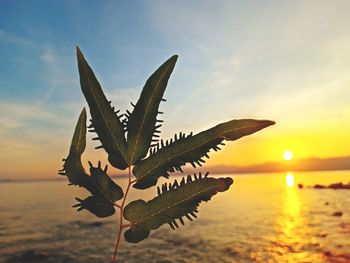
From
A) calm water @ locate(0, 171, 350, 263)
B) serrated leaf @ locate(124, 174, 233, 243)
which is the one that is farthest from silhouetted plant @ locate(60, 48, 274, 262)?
calm water @ locate(0, 171, 350, 263)

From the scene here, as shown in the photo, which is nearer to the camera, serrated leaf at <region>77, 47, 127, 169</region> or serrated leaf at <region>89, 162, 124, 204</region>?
serrated leaf at <region>77, 47, 127, 169</region>

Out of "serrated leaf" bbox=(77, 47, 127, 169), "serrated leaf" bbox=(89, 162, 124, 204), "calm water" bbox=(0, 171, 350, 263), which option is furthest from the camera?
"calm water" bbox=(0, 171, 350, 263)

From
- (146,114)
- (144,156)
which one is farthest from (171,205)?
(146,114)

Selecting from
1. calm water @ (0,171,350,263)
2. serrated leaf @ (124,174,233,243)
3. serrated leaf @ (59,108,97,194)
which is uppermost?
serrated leaf @ (59,108,97,194)

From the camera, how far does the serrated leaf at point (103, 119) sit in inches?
32.2

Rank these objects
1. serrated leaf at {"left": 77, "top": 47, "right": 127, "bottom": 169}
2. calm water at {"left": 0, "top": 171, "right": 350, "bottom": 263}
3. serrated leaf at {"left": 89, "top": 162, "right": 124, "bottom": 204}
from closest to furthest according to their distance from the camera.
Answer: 1. serrated leaf at {"left": 77, "top": 47, "right": 127, "bottom": 169}
2. serrated leaf at {"left": 89, "top": 162, "right": 124, "bottom": 204}
3. calm water at {"left": 0, "top": 171, "right": 350, "bottom": 263}

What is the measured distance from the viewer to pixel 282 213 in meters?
64.2

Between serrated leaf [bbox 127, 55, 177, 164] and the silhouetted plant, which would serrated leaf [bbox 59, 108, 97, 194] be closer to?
the silhouetted plant

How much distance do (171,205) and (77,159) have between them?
28 cm

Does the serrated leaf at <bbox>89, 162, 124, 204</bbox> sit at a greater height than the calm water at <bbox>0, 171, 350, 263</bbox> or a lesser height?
greater

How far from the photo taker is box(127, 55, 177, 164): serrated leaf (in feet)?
2.80

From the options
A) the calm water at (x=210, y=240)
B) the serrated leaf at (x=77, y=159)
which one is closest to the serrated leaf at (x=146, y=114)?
the serrated leaf at (x=77, y=159)

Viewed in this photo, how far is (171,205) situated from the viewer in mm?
968

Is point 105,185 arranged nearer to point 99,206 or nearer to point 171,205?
point 99,206
